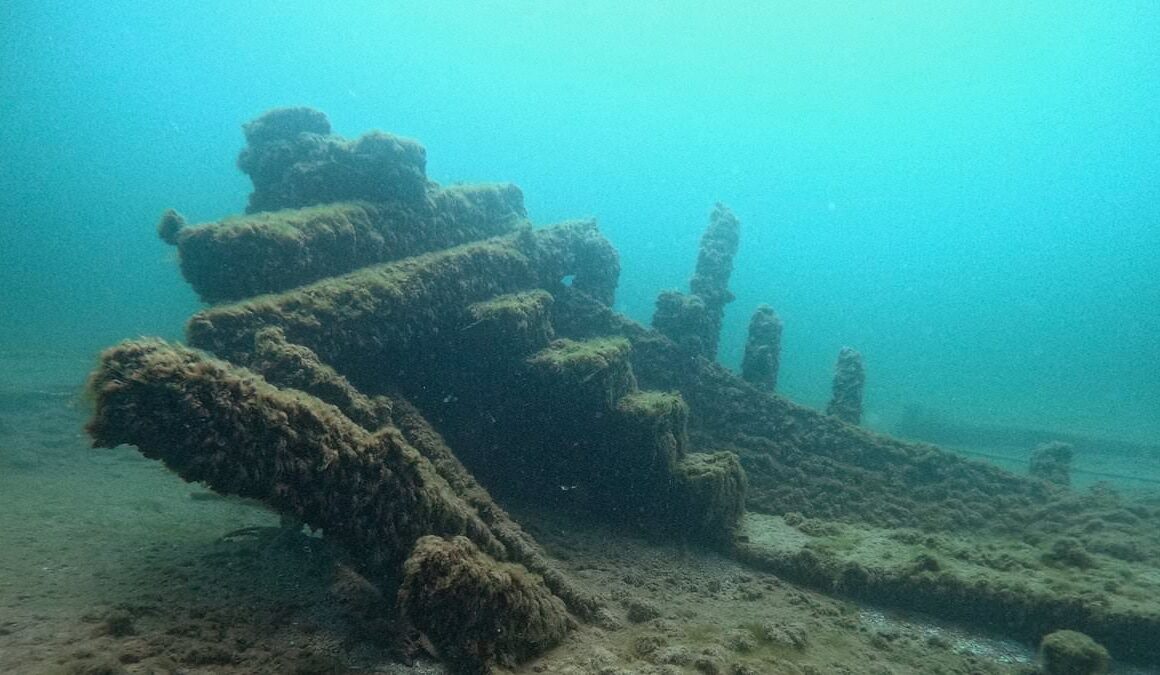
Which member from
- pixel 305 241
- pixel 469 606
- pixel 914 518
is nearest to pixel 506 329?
pixel 305 241

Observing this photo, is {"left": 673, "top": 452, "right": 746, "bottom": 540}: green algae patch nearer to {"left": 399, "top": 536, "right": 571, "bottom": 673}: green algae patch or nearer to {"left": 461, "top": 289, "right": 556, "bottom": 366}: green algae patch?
{"left": 461, "top": 289, "right": 556, "bottom": 366}: green algae patch

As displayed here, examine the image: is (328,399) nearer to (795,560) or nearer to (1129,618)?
(795,560)

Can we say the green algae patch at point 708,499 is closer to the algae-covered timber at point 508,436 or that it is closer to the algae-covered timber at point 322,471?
the algae-covered timber at point 508,436

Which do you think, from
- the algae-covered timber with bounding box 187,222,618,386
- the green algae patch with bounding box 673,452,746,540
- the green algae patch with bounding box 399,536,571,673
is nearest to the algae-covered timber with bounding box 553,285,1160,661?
the green algae patch with bounding box 673,452,746,540

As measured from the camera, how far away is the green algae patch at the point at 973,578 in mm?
7570

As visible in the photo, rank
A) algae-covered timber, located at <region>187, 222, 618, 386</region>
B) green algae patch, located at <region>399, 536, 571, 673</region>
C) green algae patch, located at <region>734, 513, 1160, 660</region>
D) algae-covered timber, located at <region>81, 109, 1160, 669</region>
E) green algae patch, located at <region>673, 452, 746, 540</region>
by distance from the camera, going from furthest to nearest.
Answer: green algae patch, located at <region>673, 452, 746, 540</region> < algae-covered timber, located at <region>187, 222, 618, 386</region> < green algae patch, located at <region>734, 513, 1160, 660</region> < algae-covered timber, located at <region>81, 109, 1160, 669</region> < green algae patch, located at <region>399, 536, 571, 673</region>

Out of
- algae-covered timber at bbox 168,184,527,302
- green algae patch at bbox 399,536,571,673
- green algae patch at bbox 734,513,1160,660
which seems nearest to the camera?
green algae patch at bbox 399,536,571,673

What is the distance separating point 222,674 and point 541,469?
6.42 m

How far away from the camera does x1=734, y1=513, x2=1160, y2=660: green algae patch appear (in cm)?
757

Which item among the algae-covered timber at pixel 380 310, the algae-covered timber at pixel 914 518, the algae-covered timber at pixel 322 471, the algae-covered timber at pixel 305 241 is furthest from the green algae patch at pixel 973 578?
the algae-covered timber at pixel 305 241

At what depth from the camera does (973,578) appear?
8.15 meters

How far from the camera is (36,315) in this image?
4866 centimetres

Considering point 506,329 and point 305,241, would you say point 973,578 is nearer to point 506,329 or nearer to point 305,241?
point 506,329

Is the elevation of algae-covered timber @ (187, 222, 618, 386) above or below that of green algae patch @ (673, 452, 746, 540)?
above
